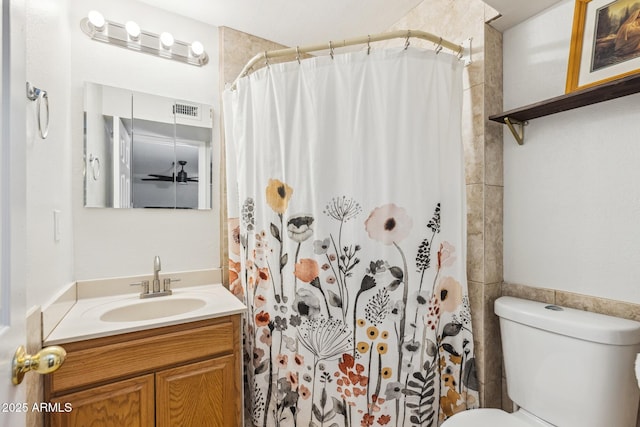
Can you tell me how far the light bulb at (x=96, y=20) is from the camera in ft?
4.96

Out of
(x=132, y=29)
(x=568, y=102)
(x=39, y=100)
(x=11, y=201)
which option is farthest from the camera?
(x=132, y=29)

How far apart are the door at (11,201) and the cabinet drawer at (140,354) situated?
0.58 meters

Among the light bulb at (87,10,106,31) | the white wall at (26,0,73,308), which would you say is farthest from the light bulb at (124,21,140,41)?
the white wall at (26,0,73,308)

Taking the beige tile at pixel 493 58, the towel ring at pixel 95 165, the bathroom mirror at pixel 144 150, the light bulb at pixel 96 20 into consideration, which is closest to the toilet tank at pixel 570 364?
the beige tile at pixel 493 58

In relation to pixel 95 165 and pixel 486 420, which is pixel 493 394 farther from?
pixel 95 165

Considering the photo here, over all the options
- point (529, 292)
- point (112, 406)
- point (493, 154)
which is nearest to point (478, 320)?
point (529, 292)

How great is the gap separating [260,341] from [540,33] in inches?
76.2

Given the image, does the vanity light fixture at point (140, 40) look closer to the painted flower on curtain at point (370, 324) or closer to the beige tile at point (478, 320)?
the painted flower on curtain at point (370, 324)

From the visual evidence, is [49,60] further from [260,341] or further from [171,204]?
[260,341]

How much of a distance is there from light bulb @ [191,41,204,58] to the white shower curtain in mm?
Answer: 687

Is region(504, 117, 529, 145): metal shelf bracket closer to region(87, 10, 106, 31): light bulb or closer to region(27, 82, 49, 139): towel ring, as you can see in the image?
region(27, 82, 49, 139): towel ring

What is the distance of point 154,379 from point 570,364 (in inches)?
62.6

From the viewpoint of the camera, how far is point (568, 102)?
3.63 ft

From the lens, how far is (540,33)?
1271 mm
